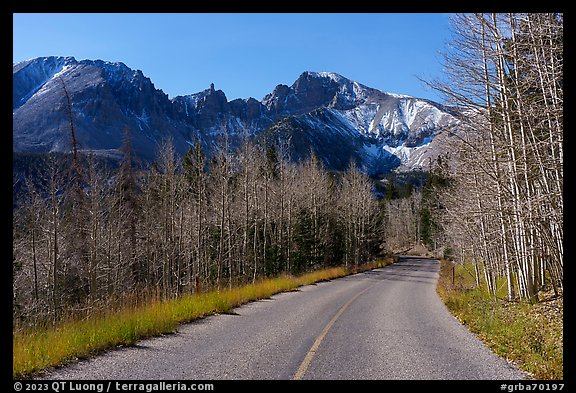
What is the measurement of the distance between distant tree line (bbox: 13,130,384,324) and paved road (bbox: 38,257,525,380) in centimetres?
341

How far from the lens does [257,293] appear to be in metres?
17.1

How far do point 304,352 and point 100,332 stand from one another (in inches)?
145

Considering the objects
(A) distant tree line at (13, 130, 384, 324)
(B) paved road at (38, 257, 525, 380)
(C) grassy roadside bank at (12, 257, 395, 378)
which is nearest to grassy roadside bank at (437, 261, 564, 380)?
(B) paved road at (38, 257, 525, 380)

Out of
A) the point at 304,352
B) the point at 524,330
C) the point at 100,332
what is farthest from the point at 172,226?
the point at 524,330

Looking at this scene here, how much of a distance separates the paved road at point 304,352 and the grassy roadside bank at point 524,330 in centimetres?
34

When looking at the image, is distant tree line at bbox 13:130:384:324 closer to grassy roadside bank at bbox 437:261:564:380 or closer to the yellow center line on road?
the yellow center line on road

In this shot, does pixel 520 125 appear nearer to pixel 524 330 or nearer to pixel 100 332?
pixel 524 330

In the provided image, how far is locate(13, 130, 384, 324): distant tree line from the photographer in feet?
80.6

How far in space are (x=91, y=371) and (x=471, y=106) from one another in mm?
10228

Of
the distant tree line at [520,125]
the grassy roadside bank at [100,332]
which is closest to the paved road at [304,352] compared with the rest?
the grassy roadside bank at [100,332]

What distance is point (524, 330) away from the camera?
969 cm

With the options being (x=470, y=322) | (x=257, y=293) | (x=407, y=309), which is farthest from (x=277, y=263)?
(x=470, y=322)
